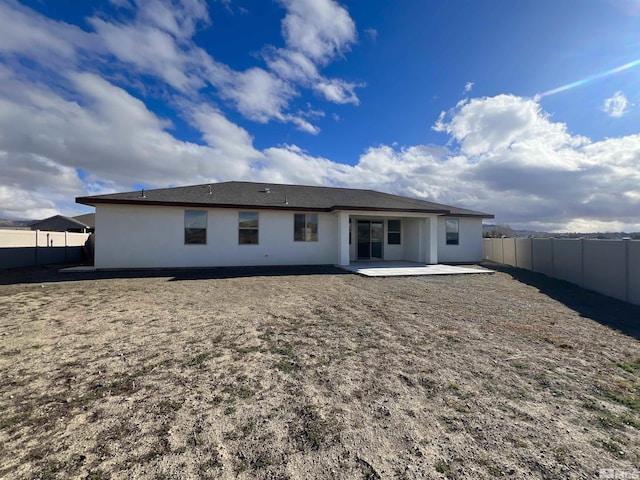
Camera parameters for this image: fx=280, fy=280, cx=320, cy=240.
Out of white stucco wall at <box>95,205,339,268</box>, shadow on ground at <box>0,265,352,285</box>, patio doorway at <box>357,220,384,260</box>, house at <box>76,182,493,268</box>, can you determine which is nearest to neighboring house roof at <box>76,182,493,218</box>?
house at <box>76,182,493,268</box>

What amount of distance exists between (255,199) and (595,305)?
11887 millimetres

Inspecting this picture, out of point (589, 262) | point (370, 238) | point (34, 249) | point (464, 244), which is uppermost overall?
point (370, 238)

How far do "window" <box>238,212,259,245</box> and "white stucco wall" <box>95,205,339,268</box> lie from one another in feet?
0.60

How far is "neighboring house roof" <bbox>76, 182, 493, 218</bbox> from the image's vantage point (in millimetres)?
11211

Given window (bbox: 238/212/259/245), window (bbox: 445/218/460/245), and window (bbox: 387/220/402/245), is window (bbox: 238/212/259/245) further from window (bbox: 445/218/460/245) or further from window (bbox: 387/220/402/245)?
window (bbox: 445/218/460/245)

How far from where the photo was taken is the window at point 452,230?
606 inches

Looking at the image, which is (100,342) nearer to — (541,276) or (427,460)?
(427,460)

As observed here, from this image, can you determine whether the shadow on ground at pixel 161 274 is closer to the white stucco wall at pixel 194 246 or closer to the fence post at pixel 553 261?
the white stucco wall at pixel 194 246

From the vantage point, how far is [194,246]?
1195 centimetres

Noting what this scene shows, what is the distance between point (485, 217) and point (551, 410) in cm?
1512

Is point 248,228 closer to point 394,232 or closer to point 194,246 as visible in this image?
point 194,246

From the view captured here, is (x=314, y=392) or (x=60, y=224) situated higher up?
(x=60, y=224)

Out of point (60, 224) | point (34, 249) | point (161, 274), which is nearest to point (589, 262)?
point (161, 274)

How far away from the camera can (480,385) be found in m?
2.96
